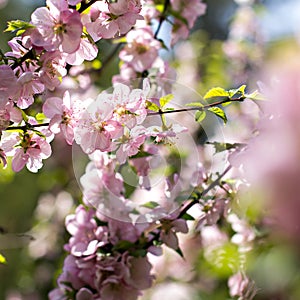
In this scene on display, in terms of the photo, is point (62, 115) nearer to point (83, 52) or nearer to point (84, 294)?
point (83, 52)

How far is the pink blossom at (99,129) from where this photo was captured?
672mm

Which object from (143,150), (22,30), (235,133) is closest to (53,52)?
(22,30)

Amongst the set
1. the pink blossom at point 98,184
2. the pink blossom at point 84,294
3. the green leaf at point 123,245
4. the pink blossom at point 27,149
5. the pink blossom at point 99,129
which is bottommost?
the pink blossom at point 84,294

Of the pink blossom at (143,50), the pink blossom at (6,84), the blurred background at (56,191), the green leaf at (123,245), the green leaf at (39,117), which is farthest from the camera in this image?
the blurred background at (56,191)

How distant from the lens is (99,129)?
67cm

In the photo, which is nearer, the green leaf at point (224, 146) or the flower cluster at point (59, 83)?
the flower cluster at point (59, 83)

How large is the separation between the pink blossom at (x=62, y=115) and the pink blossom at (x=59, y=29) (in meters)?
0.09

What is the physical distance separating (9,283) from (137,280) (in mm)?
880

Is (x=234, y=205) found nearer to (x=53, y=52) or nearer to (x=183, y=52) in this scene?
(x=53, y=52)

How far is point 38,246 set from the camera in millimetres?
1838

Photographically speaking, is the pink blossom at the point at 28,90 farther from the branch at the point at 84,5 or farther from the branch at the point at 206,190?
the branch at the point at 206,190

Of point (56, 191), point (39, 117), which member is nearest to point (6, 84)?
point (39, 117)

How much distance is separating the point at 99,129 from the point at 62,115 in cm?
5

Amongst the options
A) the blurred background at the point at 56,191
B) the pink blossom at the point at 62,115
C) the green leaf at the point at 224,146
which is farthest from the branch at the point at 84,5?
the blurred background at the point at 56,191
